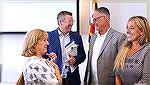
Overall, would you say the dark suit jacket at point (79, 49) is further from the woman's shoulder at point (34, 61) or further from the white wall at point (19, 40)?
the woman's shoulder at point (34, 61)

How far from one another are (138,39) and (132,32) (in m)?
0.05

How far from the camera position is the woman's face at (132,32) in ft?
3.78

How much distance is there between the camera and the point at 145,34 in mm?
1141

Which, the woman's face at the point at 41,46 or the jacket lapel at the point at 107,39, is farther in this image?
the jacket lapel at the point at 107,39

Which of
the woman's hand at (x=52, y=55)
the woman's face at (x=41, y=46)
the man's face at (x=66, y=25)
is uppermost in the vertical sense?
the man's face at (x=66, y=25)

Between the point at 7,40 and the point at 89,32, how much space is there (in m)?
0.51

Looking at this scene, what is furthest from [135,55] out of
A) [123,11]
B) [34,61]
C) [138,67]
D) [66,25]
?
[34,61]

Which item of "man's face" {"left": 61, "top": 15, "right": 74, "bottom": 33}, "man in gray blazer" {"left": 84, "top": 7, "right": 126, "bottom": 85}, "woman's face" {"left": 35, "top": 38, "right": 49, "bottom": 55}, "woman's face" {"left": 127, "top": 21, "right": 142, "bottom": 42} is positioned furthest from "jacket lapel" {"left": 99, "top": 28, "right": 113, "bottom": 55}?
"woman's face" {"left": 35, "top": 38, "right": 49, "bottom": 55}

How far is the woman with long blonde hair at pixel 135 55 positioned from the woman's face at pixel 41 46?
386 millimetres

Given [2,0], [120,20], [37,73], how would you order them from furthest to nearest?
[2,0] < [120,20] < [37,73]

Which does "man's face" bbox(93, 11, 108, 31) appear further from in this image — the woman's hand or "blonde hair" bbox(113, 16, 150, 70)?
the woman's hand

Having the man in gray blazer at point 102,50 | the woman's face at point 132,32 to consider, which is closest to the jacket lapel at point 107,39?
the man in gray blazer at point 102,50

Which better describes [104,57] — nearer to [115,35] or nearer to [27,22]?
[115,35]

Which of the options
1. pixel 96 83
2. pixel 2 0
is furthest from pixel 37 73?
pixel 2 0
